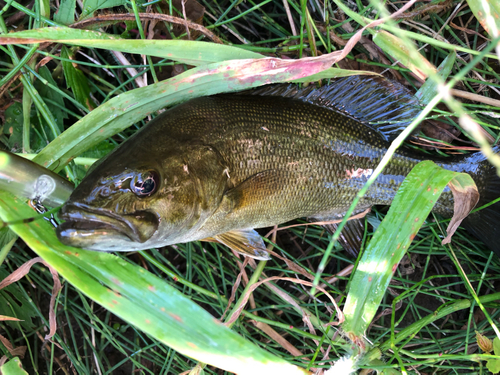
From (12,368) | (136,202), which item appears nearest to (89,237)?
(136,202)

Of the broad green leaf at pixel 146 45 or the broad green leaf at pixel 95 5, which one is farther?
the broad green leaf at pixel 95 5

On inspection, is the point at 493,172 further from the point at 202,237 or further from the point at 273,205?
the point at 202,237

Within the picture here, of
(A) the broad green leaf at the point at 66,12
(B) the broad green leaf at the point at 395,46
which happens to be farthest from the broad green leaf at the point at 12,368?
(B) the broad green leaf at the point at 395,46

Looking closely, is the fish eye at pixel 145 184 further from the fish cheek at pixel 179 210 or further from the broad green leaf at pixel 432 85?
the broad green leaf at pixel 432 85

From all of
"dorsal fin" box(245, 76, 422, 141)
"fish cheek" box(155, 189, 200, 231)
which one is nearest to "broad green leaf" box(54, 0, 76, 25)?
"fish cheek" box(155, 189, 200, 231)

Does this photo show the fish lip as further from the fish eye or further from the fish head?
the fish eye

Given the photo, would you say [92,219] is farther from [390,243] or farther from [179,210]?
[390,243]

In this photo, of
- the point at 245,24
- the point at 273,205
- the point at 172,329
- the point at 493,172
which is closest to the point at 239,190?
the point at 273,205
